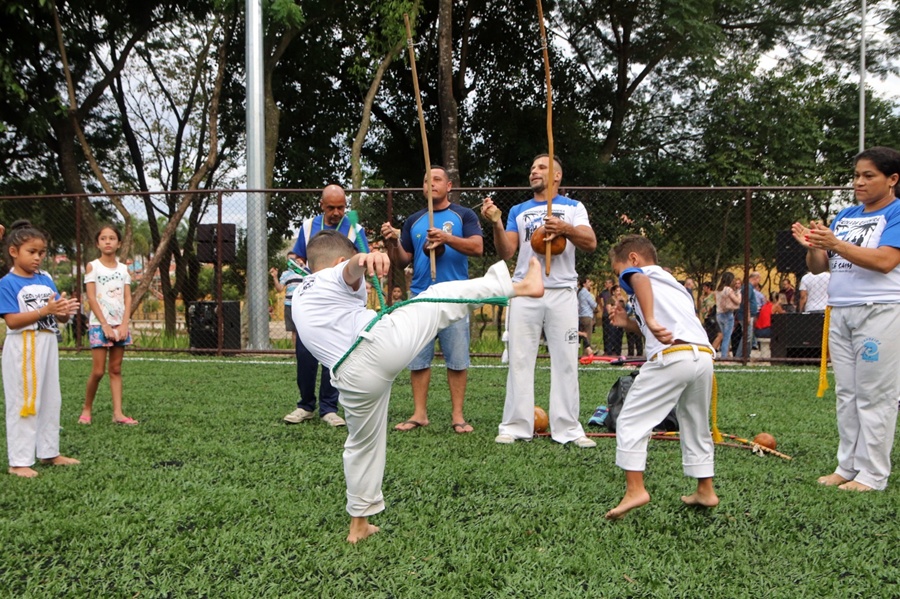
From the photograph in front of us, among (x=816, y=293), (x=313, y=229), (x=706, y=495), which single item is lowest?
(x=706, y=495)

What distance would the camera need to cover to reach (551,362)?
532 centimetres

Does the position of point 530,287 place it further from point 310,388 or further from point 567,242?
point 310,388

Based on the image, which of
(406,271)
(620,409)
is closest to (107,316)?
(620,409)

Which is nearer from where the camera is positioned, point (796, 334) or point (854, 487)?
point (854, 487)

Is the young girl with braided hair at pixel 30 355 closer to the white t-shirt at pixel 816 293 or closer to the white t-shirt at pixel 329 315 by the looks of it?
the white t-shirt at pixel 329 315

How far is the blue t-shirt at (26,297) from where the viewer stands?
460 centimetres

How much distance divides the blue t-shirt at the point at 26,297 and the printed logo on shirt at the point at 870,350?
480cm

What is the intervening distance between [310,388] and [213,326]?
5.66 meters

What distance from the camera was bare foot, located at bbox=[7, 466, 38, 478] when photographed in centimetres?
445

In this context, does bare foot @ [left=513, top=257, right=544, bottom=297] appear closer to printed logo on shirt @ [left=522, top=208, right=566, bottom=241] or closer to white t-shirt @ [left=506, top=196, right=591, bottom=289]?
white t-shirt @ [left=506, top=196, right=591, bottom=289]

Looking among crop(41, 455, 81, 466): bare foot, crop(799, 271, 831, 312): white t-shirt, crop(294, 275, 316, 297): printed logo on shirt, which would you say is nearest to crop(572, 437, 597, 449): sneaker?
crop(294, 275, 316, 297): printed logo on shirt

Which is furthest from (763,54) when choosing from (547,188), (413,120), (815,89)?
(547,188)

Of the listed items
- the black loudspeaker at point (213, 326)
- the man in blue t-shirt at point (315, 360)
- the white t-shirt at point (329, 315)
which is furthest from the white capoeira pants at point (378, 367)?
the black loudspeaker at point (213, 326)

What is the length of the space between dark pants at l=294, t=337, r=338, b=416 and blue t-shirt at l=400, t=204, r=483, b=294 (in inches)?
42.0
